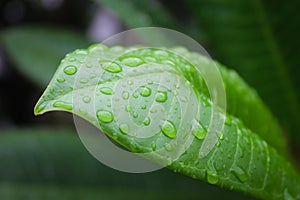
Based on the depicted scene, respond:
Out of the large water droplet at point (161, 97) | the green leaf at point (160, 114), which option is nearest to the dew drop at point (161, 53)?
the green leaf at point (160, 114)

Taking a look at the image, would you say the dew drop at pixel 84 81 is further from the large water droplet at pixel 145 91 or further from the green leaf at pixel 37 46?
the green leaf at pixel 37 46

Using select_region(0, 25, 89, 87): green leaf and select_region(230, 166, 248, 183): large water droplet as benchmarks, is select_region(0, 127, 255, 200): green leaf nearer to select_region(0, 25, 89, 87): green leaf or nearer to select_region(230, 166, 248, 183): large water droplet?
select_region(0, 25, 89, 87): green leaf

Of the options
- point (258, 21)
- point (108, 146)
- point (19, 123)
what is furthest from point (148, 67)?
point (19, 123)

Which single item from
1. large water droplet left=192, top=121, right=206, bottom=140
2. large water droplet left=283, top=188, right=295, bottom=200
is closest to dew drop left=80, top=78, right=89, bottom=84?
large water droplet left=192, top=121, right=206, bottom=140

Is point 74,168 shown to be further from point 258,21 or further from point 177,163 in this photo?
point 177,163

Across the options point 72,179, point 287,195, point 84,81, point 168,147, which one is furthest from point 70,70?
point 72,179

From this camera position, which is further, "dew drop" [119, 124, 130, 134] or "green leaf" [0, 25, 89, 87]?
"green leaf" [0, 25, 89, 87]

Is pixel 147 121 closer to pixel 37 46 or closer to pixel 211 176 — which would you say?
pixel 211 176

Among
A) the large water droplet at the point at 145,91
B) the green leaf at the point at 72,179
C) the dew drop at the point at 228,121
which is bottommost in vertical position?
the green leaf at the point at 72,179
